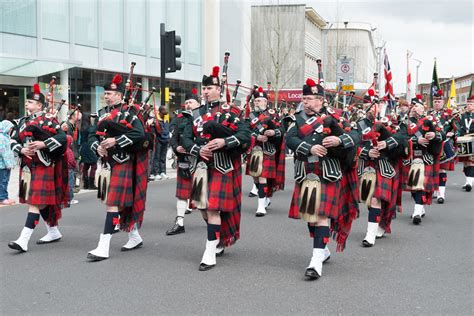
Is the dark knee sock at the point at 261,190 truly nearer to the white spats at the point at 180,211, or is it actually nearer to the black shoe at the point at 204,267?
the white spats at the point at 180,211

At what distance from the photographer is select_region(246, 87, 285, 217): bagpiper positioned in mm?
9484

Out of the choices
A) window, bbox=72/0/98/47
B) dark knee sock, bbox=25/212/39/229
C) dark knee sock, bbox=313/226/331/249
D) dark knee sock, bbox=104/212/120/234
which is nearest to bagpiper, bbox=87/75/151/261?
dark knee sock, bbox=104/212/120/234

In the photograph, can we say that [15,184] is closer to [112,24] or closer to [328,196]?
[328,196]

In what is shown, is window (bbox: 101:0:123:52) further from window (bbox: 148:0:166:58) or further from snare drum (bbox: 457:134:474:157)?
snare drum (bbox: 457:134:474:157)

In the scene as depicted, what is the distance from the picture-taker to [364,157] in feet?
23.0

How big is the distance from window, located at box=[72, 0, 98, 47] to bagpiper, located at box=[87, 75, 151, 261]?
1636 cm

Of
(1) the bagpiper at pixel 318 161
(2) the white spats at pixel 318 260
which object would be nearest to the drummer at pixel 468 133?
(1) the bagpiper at pixel 318 161

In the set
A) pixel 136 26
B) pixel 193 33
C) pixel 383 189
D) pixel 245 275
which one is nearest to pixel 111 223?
pixel 245 275

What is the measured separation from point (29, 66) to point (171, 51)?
6692mm

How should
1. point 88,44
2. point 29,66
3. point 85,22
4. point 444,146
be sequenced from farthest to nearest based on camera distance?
point 88,44 < point 85,22 < point 29,66 < point 444,146

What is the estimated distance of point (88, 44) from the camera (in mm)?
22172

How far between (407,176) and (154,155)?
7304 millimetres

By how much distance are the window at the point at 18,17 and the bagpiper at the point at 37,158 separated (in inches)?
502

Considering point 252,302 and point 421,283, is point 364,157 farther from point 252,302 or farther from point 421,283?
point 252,302
